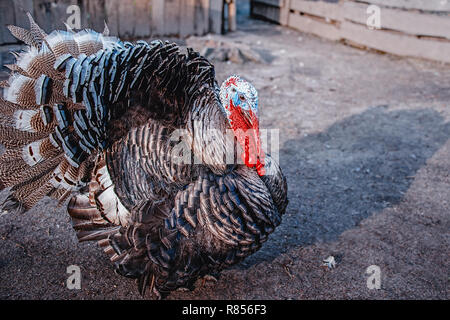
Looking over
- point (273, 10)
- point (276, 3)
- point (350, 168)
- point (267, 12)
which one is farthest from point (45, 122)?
point (267, 12)

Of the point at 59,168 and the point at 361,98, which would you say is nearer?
the point at 59,168

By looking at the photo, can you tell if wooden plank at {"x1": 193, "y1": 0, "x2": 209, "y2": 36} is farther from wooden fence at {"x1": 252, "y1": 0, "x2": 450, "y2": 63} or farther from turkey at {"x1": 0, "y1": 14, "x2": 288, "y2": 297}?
turkey at {"x1": 0, "y1": 14, "x2": 288, "y2": 297}

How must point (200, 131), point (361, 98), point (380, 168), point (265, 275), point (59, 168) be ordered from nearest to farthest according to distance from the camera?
point (200, 131), point (59, 168), point (265, 275), point (380, 168), point (361, 98)

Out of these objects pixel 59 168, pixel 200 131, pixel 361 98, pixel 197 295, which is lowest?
pixel 197 295

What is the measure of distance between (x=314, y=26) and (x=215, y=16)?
2479 millimetres


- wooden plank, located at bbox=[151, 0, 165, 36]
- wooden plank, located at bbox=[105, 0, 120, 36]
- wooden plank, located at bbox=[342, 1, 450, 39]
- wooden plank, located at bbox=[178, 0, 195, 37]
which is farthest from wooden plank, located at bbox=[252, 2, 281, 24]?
wooden plank, located at bbox=[105, 0, 120, 36]

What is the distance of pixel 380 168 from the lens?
491 centimetres

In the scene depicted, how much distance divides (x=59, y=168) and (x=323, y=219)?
7.72ft

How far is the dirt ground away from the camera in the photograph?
3.27 metres

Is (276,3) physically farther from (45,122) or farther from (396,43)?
(45,122)

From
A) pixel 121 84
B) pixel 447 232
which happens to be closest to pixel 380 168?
pixel 447 232

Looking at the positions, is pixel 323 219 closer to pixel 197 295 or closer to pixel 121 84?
pixel 197 295

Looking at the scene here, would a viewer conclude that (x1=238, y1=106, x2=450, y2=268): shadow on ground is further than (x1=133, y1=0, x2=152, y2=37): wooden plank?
No

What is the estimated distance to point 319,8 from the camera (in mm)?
9781
